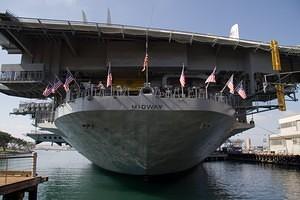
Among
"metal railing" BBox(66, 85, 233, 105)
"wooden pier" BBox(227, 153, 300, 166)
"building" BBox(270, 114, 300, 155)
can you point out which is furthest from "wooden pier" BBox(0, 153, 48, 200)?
"building" BBox(270, 114, 300, 155)

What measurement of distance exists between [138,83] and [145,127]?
5636 millimetres

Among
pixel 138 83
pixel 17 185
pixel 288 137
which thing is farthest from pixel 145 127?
pixel 288 137

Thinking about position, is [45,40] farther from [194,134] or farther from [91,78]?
[194,134]

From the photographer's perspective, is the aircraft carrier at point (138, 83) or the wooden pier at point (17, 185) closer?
the wooden pier at point (17, 185)

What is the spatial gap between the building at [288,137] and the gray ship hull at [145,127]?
94.3 feet

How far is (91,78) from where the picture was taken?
21016mm

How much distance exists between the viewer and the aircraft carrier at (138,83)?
13930mm

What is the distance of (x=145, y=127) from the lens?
13883 mm

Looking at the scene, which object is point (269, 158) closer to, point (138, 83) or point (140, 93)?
point (138, 83)

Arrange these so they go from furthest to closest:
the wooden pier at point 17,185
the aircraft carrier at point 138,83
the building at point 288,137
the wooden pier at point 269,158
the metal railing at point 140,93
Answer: the building at point 288,137
the wooden pier at point 269,158
the metal railing at point 140,93
the aircraft carrier at point 138,83
the wooden pier at point 17,185

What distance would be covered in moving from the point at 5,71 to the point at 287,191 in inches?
707

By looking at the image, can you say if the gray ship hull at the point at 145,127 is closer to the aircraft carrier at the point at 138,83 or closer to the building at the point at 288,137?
the aircraft carrier at the point at 138,83

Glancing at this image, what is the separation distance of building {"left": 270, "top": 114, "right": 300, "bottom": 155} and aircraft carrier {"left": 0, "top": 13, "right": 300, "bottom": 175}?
20588mm

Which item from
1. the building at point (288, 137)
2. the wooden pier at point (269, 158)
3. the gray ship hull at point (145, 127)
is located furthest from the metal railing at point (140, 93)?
the building at point (288, 137)
